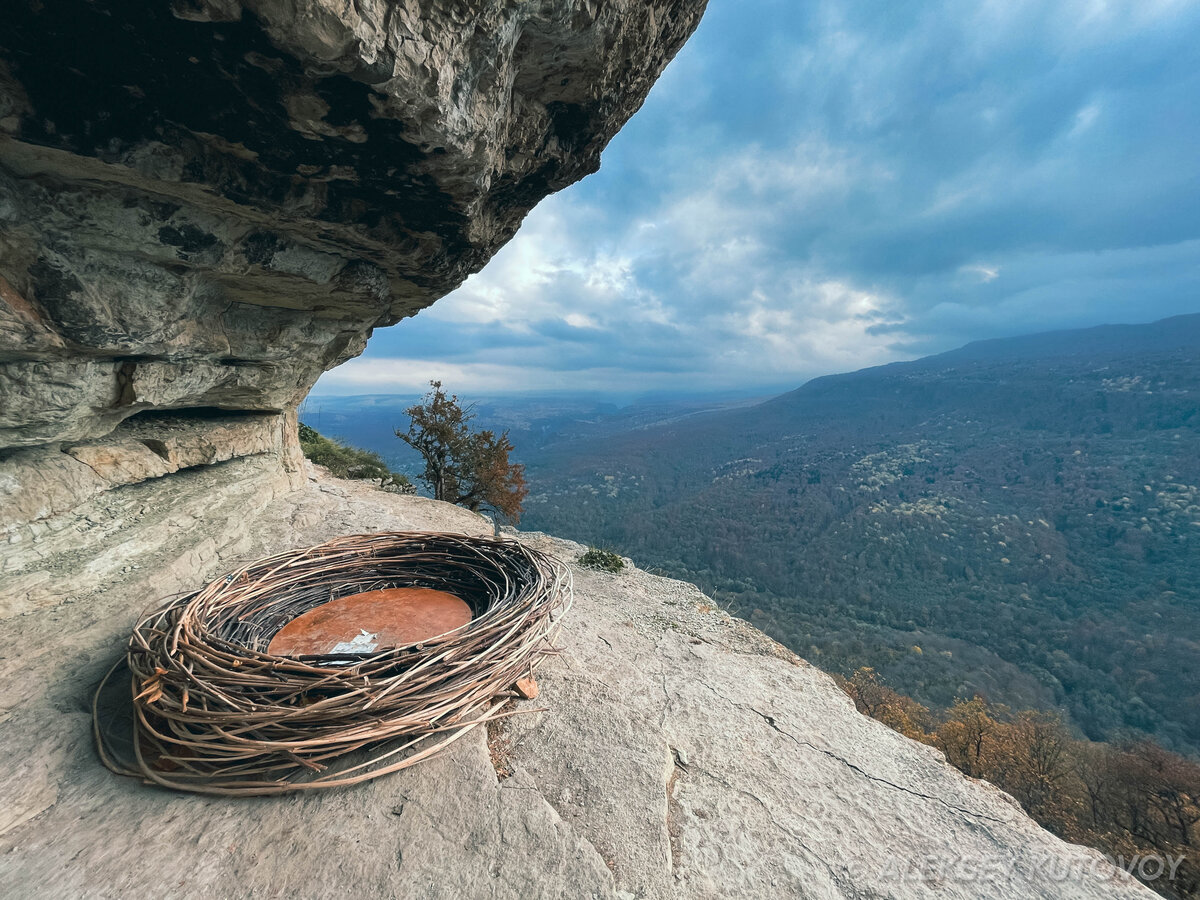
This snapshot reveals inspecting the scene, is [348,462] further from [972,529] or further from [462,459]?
[972,529]

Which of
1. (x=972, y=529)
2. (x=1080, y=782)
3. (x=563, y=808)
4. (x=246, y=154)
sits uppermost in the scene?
(x=246, y=154)

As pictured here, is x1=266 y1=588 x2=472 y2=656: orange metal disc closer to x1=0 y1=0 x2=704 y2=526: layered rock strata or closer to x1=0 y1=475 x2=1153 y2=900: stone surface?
x1=0 y1=475 x2=1153 y2=900: stone surface

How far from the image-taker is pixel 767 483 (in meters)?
104

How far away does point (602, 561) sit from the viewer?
8.70 m

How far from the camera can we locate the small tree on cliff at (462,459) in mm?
13773

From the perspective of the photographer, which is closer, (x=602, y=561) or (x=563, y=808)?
(x=563, y=808)

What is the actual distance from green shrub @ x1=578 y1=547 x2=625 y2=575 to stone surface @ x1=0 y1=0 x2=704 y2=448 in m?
5.75

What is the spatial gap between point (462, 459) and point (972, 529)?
288 feet

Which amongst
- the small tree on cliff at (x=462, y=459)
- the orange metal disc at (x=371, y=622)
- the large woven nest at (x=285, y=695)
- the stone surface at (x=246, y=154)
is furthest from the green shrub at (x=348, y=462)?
the large woven nest at (x=285, y=695)

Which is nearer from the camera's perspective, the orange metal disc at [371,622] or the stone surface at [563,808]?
the stone surface at [563,808]

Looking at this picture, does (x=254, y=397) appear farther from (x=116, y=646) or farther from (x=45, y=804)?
(x=45, y=804)

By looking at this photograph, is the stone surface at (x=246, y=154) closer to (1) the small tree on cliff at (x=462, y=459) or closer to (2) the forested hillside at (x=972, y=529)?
(1) the small tree on cliff at (x=462, y=459)

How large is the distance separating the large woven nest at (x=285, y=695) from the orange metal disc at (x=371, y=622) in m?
0.25

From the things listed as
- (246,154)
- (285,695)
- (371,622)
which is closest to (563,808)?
(285,695)
